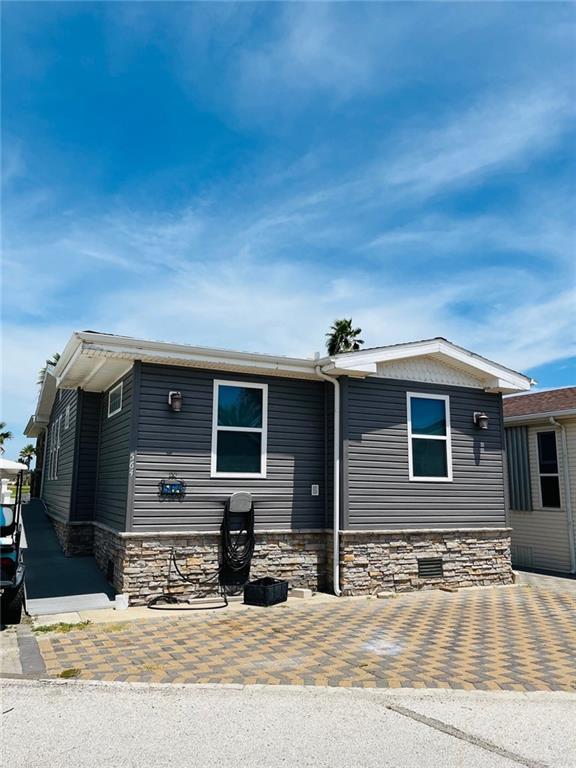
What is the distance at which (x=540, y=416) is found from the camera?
11805 millimetres

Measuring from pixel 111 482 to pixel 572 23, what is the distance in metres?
9.57

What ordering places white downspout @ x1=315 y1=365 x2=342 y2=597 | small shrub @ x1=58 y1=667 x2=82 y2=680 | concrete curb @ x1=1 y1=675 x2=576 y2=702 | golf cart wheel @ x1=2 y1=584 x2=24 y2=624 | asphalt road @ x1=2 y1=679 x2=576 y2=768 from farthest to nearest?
white downspout @ x1=315 y1=365 x2=342 y2=597 → golf cart wheel @ x1=2 y1=584 x2=24 y2=624 → small shrub @ x1=58 y1=667 x2=82 y2=680 → concrete curb @ x1=1 y1=675 x2=576 y2=702 → asphalt road @ x1=2 y1=679 x2=576 y2=768

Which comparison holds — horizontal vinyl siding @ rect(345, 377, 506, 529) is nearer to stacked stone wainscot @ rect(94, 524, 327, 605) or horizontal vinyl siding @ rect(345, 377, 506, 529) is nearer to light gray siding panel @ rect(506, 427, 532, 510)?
stacked stone wainscot @ rect(94, 524, 327, 605)

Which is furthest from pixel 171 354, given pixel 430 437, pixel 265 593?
pixel 430 437

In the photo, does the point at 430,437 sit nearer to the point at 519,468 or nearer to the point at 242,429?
the point at 242,429

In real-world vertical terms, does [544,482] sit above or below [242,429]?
below

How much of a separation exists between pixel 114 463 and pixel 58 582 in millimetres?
1983

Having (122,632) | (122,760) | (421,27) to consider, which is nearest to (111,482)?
(122,632)

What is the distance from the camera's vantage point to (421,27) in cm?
755

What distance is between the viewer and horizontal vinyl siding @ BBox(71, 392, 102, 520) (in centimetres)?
1070

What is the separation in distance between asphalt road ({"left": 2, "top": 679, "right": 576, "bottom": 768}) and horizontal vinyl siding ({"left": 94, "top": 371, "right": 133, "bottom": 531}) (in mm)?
3937

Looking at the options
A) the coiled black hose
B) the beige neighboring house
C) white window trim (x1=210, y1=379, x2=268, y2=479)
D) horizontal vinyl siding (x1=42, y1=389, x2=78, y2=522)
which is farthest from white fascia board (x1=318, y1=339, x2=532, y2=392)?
horizontal vinyl siding (x1=42, y1=389, x2=78, y2=522)

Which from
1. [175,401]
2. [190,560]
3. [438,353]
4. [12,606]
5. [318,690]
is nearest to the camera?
[318,690]

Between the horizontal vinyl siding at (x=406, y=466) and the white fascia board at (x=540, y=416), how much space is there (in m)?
1.88
